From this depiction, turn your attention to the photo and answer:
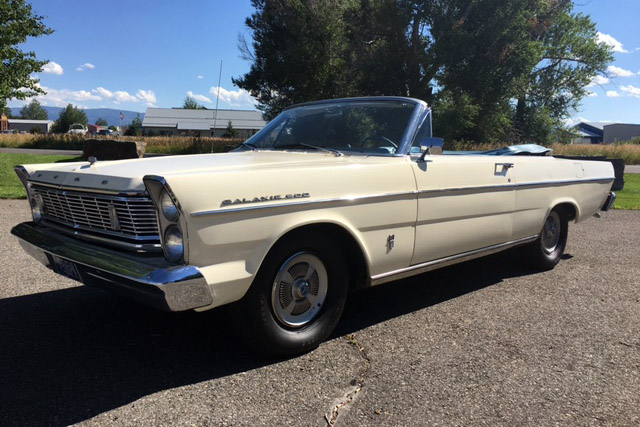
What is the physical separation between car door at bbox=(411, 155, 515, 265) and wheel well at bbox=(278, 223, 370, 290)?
19.3 inches

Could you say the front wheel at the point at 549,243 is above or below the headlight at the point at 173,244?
below

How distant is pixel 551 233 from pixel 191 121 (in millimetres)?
78686

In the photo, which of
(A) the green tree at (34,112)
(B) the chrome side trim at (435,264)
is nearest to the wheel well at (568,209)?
(B) the chrome side trim at (435,264)

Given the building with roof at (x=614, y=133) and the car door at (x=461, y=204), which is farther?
the building with roof at (x=614, y=133)

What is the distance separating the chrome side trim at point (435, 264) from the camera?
136 inches

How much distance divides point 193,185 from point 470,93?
79.0 ft

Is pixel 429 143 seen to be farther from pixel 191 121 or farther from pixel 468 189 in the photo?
pixel 191 121

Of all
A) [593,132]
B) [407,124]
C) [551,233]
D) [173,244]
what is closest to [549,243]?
[551,233]

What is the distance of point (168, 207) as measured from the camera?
8.23 feet

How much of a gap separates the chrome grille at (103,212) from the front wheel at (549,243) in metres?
4.05

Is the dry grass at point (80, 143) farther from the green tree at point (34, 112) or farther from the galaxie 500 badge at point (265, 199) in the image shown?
the green tree at point (34, 112)

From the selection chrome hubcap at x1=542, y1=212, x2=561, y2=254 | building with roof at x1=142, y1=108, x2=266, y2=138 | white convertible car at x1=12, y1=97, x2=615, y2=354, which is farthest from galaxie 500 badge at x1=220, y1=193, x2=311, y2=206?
building with roof at x1=142, y1=108, x2=266, y2=138

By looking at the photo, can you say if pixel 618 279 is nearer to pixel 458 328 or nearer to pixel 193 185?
pixel 458 328

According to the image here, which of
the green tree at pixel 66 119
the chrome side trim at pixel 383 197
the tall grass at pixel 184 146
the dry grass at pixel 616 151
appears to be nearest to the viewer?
the chrome side trim at pixel 383 197
